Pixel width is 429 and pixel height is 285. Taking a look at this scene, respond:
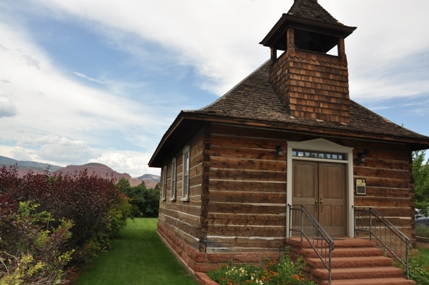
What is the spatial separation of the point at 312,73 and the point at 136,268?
24.5ft

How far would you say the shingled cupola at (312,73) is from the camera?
1056cm

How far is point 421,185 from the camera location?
65.1 feet

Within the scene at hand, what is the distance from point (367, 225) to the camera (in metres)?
9.92

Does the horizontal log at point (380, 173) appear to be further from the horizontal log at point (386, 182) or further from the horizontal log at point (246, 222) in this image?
the horizontal log at point (246, 222)

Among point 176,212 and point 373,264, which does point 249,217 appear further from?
point 176,212

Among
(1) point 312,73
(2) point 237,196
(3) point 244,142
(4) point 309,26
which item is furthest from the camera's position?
(4) point 309,26

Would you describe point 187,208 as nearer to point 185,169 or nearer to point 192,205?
point 192,205

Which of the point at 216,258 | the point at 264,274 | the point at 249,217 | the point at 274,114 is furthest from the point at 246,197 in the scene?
the point at 274,114

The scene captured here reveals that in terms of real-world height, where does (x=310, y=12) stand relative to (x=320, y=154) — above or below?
above

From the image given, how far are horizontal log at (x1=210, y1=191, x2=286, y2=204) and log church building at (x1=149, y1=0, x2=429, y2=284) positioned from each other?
1.0 inches

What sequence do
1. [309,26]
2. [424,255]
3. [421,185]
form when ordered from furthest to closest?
[421,185], [424,255], [309,26]

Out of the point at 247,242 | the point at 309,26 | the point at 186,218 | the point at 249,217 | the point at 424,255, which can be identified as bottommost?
the point at 424,255

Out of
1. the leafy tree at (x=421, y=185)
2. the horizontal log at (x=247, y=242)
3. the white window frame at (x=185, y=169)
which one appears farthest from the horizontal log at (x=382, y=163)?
the leafy tree at (x=421, y=185)

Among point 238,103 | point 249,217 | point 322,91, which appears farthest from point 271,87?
point 249,217
